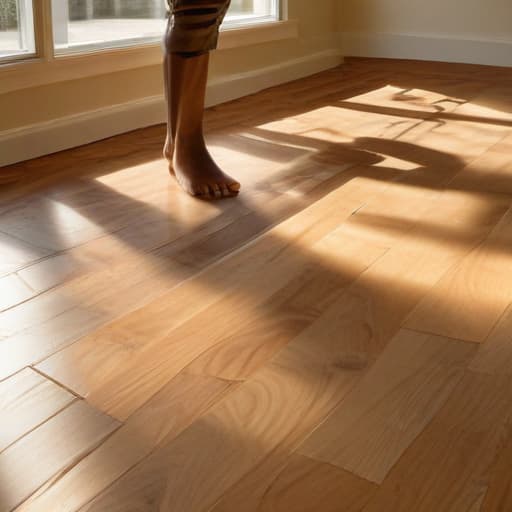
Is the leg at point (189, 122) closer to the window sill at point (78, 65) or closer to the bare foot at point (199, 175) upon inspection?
the bare foot at point (199, 175)

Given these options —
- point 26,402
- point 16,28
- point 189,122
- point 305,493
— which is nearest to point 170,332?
point 26,402

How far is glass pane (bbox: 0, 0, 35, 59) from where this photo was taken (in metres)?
2.19

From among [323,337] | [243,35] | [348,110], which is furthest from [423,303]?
[243,35]

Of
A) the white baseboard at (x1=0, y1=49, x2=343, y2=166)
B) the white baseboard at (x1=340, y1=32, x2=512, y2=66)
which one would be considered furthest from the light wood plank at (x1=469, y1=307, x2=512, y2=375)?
the white baseboard at (x1=340, y1=32, x2=512, y2=66)

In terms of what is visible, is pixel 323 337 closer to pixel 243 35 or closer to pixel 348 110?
pixel 348 110

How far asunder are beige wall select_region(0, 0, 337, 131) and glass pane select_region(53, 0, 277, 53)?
106mm

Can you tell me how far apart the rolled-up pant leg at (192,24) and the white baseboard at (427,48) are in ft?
8.82

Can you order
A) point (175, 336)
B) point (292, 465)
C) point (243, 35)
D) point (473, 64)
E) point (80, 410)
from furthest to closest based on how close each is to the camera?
point (473, 64) < point (243, 35) < point (175, 336) < point (80, 410) < point (292, 465)

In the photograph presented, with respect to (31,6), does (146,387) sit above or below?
below

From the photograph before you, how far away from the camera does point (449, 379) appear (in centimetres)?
107

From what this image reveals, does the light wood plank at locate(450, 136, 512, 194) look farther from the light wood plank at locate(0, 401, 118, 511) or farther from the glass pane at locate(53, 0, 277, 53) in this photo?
the light wood plank at locate(0, 401, 118, 511)

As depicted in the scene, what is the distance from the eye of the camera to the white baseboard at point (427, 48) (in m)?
4.19

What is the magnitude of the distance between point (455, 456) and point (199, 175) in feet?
3.67

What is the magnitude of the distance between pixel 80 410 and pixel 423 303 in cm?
57
